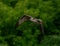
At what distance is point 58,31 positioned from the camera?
268 cm

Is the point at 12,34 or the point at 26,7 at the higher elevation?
the point at 26,7

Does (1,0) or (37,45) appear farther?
(1,0)

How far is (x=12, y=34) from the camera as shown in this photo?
2607 mm

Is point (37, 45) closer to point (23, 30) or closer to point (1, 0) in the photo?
point (23, 30)

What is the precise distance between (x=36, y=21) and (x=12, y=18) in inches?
7.9

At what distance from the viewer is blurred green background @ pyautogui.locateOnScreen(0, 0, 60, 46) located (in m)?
2.59

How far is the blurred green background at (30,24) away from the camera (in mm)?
2594

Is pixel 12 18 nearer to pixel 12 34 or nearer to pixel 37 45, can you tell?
pixel 12 34

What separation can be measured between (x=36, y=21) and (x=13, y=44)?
269 mm

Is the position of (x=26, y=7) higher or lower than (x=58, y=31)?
higher

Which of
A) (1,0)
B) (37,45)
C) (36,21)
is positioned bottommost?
(37,45)

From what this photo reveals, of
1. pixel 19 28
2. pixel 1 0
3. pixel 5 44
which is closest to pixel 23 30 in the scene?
pixel 19 28

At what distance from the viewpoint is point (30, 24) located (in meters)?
2.66

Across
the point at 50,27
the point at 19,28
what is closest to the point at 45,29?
the point at 50,27
